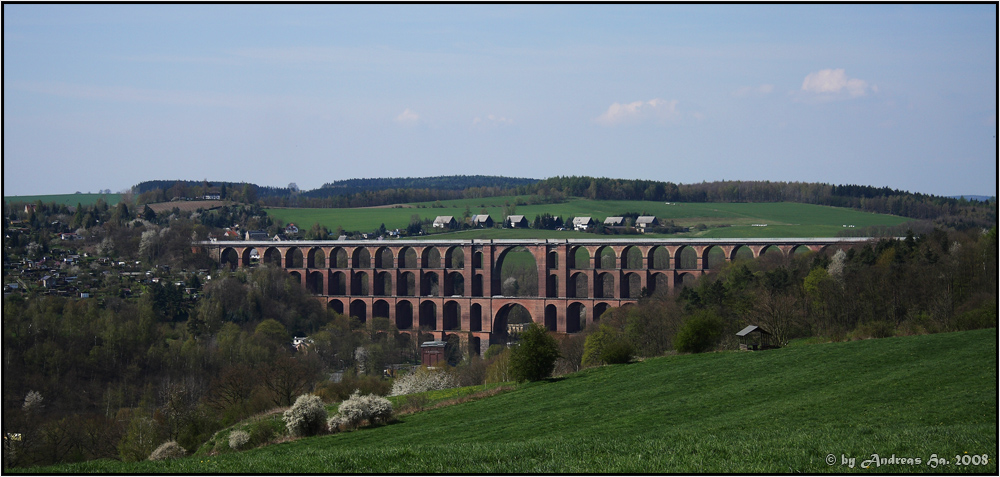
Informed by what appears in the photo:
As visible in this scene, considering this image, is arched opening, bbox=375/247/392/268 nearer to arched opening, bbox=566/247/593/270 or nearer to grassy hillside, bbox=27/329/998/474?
arched opening, bbox=566/247/593/270

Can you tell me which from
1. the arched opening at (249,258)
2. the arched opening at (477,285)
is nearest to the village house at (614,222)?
the arched opening at (477,285)

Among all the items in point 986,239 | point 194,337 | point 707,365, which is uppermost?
point 986,239

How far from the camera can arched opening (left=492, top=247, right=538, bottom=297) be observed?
345ft

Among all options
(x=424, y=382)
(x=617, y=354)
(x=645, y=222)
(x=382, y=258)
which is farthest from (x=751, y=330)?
(x=382, y=258)

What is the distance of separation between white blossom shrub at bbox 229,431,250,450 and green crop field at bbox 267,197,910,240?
3332 inches

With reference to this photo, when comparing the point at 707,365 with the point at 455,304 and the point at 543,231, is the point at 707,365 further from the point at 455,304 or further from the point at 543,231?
the point at 543,231

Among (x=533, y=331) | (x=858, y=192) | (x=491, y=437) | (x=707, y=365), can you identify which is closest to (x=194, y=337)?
(x=533, y=331)

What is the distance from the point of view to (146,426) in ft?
126

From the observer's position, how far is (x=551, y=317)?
283 feet

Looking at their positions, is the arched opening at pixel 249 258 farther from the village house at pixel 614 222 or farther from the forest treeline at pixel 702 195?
the forest treeline at pixel 702 195

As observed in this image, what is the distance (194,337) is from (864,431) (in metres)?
62.6

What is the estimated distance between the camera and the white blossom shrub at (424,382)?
164 ft

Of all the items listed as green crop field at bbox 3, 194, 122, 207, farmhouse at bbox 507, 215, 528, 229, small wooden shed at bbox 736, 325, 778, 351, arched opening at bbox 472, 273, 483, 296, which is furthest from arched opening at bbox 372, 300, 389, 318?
green crop field at bbox 3, 194, 122, 207

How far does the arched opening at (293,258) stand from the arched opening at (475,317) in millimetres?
25614
